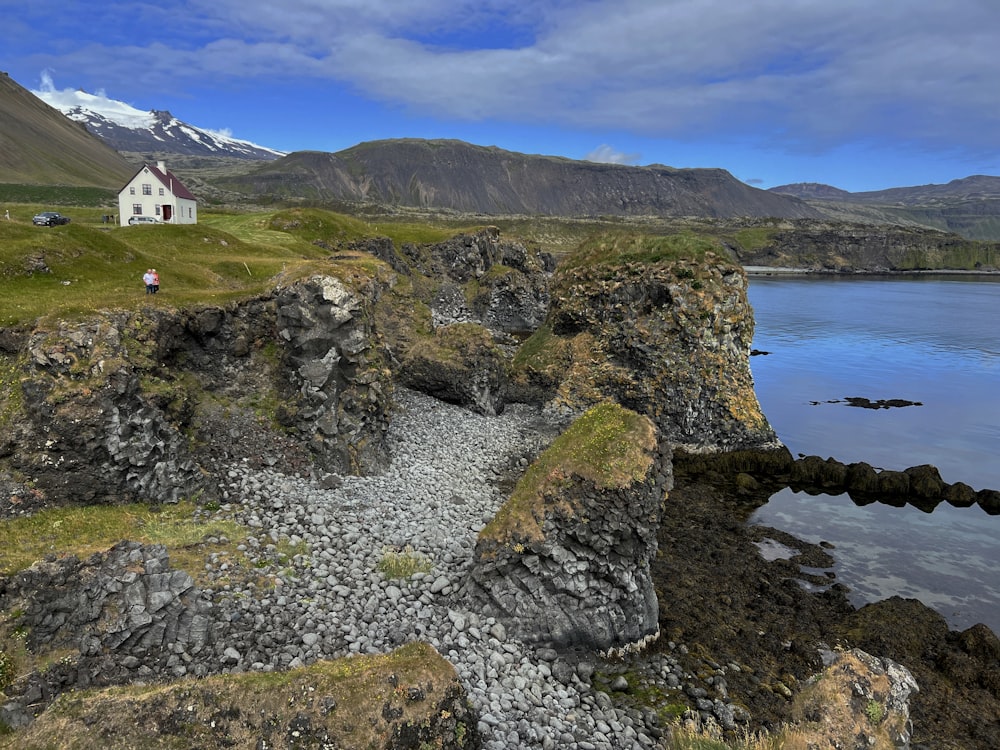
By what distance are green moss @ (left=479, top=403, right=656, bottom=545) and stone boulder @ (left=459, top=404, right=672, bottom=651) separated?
38 mm

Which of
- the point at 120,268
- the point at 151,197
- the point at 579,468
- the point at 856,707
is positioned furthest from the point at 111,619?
the point at 151,197

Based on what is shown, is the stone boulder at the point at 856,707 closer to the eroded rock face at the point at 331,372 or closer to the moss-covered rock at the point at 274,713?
the moss-covered rock at the point at 274,713

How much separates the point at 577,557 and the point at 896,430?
3971 cm

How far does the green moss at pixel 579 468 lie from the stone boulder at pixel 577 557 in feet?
0.13

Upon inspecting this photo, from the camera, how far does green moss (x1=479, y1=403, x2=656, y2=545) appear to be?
1869 cm

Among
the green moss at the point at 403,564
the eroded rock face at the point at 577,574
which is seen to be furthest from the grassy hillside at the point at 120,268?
the eroded rock face at the point at 577,574

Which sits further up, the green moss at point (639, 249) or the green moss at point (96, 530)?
the green moss at point (639, 249)

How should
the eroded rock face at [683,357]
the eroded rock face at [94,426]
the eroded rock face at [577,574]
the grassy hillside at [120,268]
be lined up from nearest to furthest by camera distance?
1. the eroded rock face at [577,574]
2. the eroded rock face at [94,426]
3. the grassy hillside at [120,268]
4. the eroded rock face at [683,357]

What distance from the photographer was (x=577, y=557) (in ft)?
60.5

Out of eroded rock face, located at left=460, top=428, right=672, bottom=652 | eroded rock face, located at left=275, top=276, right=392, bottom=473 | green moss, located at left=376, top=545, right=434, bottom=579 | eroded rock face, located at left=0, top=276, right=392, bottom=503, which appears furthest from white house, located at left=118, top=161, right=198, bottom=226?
eroded rock face, located at left=460, top=428, right=672, bottom=652

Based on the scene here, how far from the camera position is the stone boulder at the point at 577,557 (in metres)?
17.9

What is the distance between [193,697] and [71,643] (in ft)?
20.3

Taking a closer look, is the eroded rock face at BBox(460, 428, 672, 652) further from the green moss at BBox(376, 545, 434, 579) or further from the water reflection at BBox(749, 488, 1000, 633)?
the water reflection at BBox(749, 488, 1000, 633)

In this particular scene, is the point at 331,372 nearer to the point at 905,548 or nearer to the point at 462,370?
the point at 462,370
